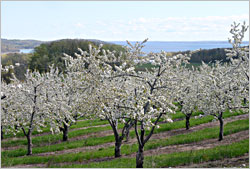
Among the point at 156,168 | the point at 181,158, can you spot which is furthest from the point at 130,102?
the point at 181,158

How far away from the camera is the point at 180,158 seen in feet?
47.7

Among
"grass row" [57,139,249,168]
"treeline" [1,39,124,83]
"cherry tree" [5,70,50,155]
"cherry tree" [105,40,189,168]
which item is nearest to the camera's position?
"cherry tree" [105,40,189,168]

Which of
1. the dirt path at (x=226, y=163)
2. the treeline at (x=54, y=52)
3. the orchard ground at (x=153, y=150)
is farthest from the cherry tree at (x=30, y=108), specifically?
the treeline at (x=54, y=52)

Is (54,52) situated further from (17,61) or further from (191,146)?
(191,146)

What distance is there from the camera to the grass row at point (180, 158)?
46.0ft

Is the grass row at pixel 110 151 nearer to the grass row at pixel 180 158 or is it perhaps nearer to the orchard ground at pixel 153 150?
the orchard ground at pixel 153 150

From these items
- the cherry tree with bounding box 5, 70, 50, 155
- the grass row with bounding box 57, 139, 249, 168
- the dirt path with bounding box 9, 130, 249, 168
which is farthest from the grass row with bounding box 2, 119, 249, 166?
the cherry tree with bounding box 5, 70, 50, 155

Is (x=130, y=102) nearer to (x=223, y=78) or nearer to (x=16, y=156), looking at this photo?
(x=223, y=78)

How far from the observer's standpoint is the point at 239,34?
1309 cm

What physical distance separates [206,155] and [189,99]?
26.2ft

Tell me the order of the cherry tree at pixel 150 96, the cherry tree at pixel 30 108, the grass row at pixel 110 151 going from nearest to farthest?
the cherry tree at pixel 150 96 < the grass row at pixel 110 151 < the cherry tree at pixel 30 108

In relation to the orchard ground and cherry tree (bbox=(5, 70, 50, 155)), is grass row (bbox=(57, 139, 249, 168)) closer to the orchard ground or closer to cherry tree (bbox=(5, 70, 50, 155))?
the orchard ground

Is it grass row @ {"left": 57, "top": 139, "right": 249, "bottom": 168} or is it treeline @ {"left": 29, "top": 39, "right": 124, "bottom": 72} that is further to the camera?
treeline @ {"left": 29, "top": 39, "right": 124, "bottom": 72}

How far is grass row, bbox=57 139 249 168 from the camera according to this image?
14023mm
